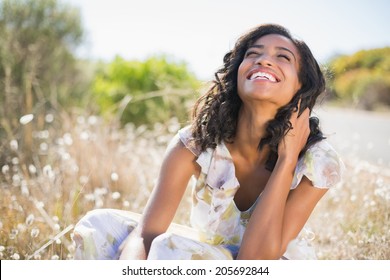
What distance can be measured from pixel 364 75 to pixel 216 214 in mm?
2981

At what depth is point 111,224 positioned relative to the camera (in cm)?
210

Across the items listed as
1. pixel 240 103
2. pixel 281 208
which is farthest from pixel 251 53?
pixel 281 208

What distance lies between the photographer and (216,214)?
7.11ft

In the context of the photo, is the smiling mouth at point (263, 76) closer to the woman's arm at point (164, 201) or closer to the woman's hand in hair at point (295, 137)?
the woman's hand in hair at point (295, 137)

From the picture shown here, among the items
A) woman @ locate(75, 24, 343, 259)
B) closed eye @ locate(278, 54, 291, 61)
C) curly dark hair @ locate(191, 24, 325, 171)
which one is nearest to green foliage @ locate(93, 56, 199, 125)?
curly dark hair @ locate(191, 24, 325, 171)

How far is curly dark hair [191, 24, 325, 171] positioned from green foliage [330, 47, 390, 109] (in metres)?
0.95

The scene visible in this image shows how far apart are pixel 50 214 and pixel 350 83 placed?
3.68 metres

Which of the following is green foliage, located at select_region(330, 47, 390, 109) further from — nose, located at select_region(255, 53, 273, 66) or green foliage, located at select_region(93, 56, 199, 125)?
green foliage, located at select_region(93, 56, 199, 125)

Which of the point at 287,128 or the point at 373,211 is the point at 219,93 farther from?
the point at 373,211

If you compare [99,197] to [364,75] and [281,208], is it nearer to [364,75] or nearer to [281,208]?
[281,208]

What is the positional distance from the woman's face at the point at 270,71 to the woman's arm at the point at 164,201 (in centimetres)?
37

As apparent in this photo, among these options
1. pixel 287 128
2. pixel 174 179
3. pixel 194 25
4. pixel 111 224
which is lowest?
pixel 111 224

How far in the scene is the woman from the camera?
6.61 feet
